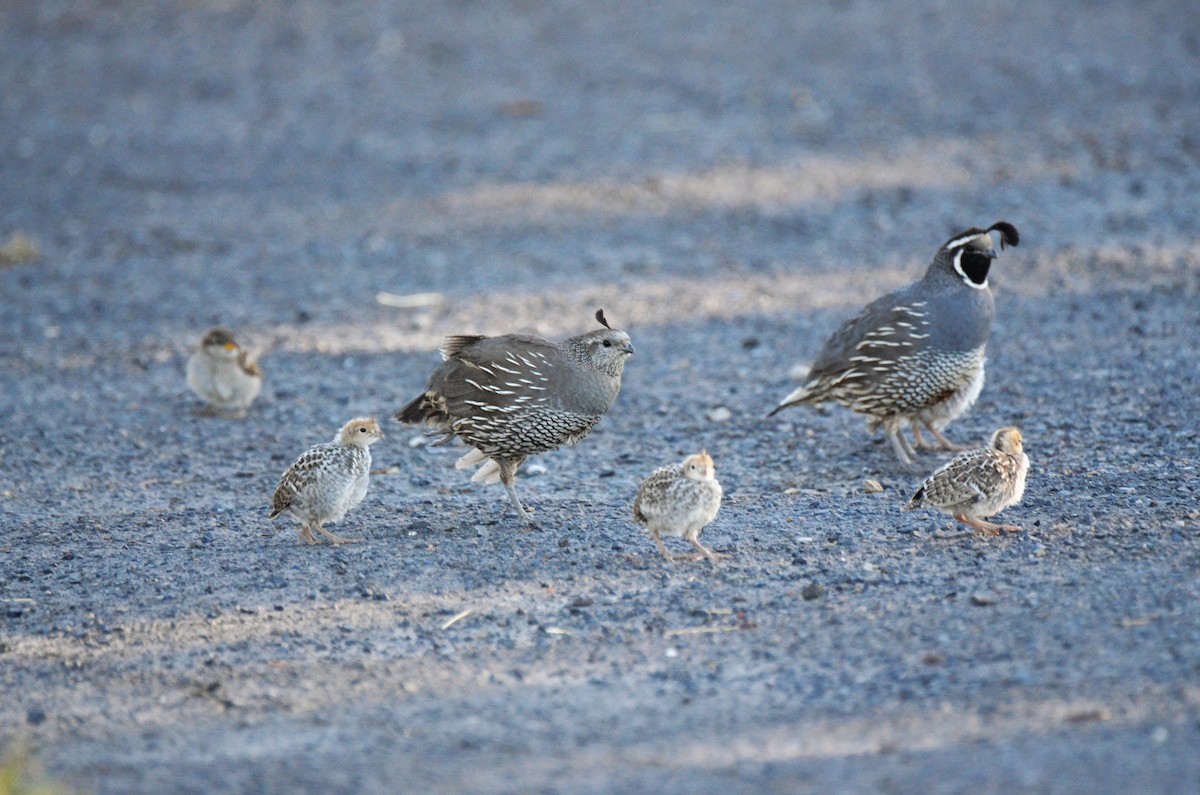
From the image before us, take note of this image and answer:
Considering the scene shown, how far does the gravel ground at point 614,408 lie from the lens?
17.2 ft

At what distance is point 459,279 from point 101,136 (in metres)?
7.36

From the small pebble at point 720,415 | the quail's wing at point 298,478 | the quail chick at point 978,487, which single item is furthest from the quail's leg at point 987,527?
the quail's wing at point 298,478

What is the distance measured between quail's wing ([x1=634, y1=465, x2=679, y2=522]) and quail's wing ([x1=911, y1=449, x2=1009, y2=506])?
1.29 metres

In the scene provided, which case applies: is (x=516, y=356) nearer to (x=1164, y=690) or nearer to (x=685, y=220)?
(x=1164, y=690)

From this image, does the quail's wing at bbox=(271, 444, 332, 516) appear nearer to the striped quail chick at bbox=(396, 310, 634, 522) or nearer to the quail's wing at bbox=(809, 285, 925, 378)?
the striped quail chick at bbox=(396, 310, 634, 522)

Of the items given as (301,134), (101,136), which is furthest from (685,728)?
(101,136)

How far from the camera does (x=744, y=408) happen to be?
31.0 feet

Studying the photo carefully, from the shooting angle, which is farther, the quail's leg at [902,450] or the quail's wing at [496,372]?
the quail's leg at [902,450]

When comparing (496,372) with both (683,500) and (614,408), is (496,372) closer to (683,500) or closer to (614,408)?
(683,500)

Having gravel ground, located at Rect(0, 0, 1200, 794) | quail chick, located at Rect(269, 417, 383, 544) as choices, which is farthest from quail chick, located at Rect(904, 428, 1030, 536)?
quail chick, located at Rect(269, 417, 383, 544)

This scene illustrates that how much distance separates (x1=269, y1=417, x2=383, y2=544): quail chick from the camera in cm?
706

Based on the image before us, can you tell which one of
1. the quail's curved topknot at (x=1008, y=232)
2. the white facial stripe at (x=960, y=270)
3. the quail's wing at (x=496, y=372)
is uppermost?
the quail's curved topknot at (x=1008, y=232)

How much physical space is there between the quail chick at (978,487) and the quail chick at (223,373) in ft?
15.7

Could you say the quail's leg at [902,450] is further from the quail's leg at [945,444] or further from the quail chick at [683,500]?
the quail chick at [683,500]
